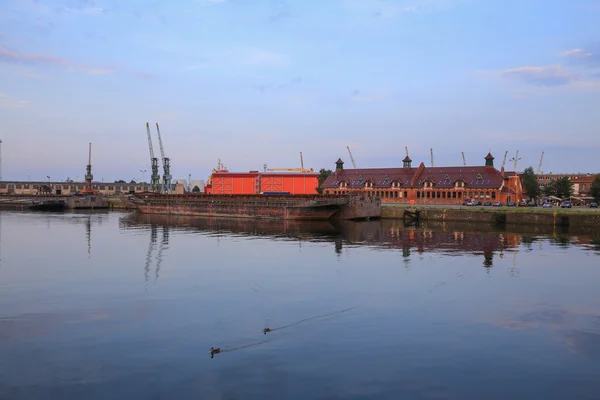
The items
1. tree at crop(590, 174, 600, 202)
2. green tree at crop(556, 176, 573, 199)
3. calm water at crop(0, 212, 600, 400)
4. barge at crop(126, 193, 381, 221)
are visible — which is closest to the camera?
calm water at crop(0, 212, 600, 400)

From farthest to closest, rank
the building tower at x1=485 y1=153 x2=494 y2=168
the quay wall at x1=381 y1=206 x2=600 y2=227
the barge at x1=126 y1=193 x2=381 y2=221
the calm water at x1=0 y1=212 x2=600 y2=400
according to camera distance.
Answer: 1. the building tower at x1=485 y1=153 x2=494 y2=168
2. the barge at x1=126 y1=193 x2=381 y2=221
3. the quay wall at x1=381 y1=206 x2=600 y2=227
4. the calm water at x1=0 y1=212 x2=600 y2=400

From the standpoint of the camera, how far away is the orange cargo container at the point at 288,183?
12612 cm

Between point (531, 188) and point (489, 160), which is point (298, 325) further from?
point (531, 188)

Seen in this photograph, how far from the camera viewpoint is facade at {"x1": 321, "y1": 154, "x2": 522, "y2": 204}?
4636 inches

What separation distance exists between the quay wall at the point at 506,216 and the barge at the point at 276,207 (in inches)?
321

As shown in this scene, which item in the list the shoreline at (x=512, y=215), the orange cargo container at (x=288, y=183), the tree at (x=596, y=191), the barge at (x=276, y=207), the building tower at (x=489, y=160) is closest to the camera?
the shoreline at (x=512, y=215)

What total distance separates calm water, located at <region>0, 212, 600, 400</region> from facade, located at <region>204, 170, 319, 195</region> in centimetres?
8338

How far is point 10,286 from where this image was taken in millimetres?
28938

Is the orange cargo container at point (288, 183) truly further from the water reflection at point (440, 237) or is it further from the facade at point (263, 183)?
the water reflection at point (440, 237)

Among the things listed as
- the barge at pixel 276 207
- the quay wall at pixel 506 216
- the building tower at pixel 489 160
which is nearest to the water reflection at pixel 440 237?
the quay wall at pixel 506 216

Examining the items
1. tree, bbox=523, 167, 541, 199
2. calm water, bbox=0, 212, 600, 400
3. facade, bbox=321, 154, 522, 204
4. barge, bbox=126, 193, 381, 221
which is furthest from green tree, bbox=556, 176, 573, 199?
calm water, bbox=0, 212, 600, 400

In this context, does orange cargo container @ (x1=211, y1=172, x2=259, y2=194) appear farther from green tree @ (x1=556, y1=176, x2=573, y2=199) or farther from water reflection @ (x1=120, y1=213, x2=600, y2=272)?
green tree @ (x1=556, y1=176, x2=573, y2=199)

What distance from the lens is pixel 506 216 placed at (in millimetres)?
78250

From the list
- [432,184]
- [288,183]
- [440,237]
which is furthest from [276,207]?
[432,184]
